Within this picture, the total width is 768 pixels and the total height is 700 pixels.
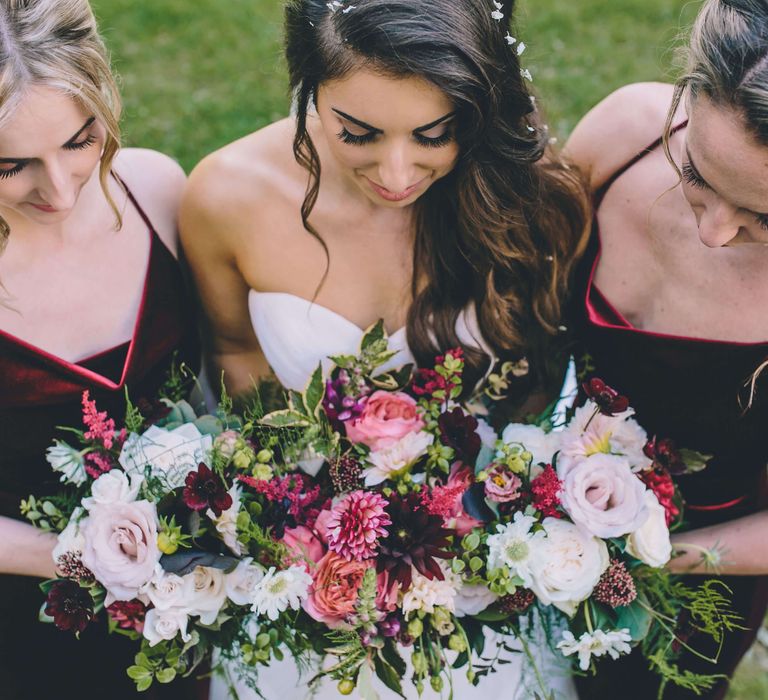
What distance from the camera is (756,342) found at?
2.20 metres

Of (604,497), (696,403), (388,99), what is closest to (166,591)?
(604,497)

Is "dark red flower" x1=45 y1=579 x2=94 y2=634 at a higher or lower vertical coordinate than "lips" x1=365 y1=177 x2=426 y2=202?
lower

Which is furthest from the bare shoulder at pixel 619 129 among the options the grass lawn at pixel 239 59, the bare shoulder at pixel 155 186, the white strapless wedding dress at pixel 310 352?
the grass lawn at pixel 239 59

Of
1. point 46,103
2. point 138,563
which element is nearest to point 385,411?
point 138,563

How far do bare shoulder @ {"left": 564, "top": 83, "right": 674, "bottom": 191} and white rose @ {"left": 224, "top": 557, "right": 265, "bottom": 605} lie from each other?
150 centimetres

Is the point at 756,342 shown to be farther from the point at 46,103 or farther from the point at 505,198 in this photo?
the point at 46,103

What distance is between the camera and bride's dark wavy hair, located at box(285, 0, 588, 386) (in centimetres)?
190

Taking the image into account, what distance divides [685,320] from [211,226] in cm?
140

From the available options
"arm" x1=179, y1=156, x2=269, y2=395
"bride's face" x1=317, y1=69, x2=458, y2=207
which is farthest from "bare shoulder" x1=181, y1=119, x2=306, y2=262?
"bride's face" x1=317, y1=69, x2=458, y2=207

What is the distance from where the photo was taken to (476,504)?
201 cm

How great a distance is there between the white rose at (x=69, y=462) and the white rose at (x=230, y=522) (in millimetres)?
379

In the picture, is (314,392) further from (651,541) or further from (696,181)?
(696,181)

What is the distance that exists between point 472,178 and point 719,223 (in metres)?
0.65

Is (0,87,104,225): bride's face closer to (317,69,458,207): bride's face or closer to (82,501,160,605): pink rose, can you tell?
(317,69,458,207): bride's face
